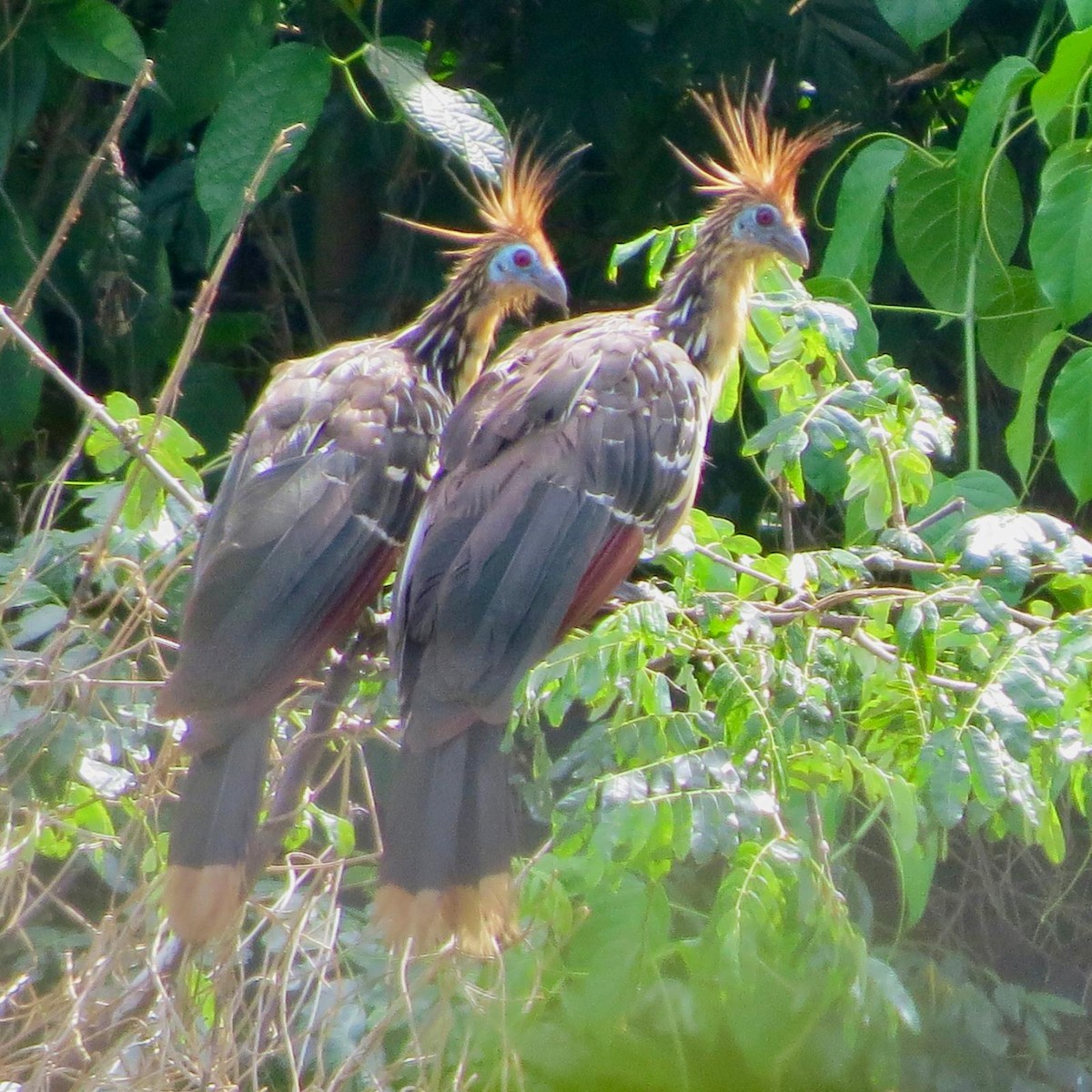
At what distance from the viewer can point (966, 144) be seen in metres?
2.95

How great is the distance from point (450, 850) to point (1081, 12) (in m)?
1.53

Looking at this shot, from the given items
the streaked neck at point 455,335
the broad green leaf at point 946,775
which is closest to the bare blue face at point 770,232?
the streaked neck at point 455,335

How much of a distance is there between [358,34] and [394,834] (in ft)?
6.48

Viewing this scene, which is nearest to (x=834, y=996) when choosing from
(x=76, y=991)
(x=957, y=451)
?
(x=76, y=991)

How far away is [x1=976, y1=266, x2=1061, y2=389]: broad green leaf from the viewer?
310cm

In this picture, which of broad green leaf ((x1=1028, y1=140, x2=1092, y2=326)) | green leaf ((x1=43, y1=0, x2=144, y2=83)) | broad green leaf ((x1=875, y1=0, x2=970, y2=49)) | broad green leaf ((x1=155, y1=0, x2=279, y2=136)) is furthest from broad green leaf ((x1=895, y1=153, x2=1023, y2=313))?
green leaf ((x1=43, y1=0, x2=144, y2=83))

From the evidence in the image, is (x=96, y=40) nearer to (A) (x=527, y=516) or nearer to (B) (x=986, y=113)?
(A) (x=527, y=516)

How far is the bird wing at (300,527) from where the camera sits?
7.77 feet

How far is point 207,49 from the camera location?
3139 millimetres

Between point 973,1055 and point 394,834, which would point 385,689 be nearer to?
point 394,834

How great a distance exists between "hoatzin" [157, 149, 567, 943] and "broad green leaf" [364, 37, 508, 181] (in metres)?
0.11

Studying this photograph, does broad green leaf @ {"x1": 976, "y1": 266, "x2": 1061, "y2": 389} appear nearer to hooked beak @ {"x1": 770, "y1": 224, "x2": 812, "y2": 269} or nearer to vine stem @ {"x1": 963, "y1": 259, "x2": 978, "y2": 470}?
vine stem @ {"x1": 963, "y1": 259, "x2": 978, "y2": 470}

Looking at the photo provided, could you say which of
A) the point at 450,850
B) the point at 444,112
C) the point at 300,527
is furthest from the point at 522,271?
the point at 450,850

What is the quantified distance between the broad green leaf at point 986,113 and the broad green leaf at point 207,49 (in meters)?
1.25
